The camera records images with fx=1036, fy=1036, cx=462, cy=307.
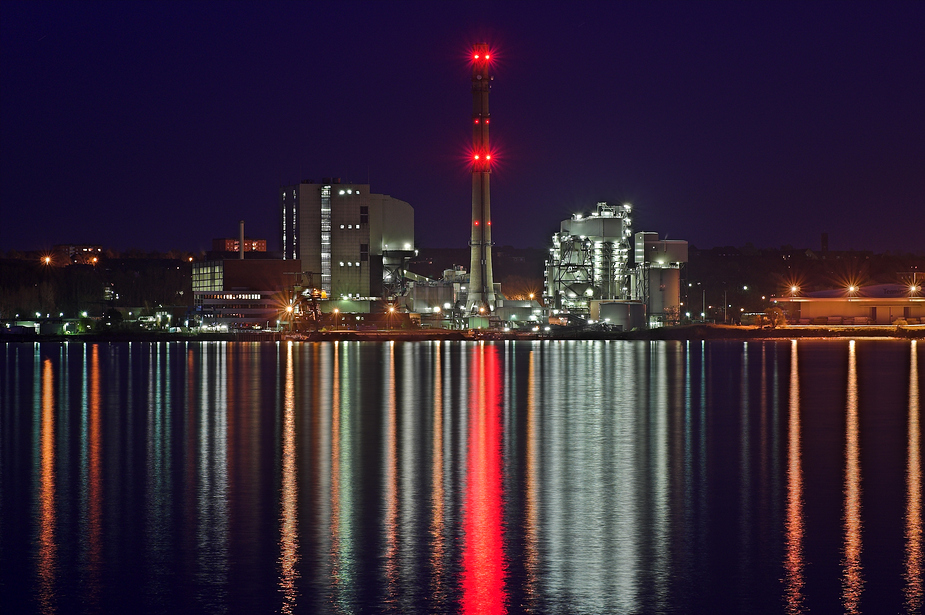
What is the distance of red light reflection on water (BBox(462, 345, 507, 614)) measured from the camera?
10.2 m

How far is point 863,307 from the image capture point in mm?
96750

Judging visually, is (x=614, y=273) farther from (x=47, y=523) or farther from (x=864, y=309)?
(x=47, y=523)

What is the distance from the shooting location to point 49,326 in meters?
99.8

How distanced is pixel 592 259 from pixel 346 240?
74.5 ft

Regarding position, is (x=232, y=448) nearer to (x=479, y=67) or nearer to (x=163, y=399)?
(x=163, y=399)

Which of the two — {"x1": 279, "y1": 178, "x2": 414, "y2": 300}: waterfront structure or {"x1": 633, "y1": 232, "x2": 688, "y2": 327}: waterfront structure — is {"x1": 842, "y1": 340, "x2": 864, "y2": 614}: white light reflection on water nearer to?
{"x1": 633, "y1": 232, "x2": 688, "y2": 327}: waterfront structure

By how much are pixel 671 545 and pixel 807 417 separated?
49.5ft

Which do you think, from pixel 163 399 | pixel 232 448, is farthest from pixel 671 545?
pixel 163 399

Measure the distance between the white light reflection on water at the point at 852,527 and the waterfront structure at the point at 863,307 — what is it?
76.9 meters

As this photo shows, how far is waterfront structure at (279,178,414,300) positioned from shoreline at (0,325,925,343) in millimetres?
6832

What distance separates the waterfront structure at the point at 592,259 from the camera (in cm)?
8512

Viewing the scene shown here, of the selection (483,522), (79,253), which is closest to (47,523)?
(483,522)

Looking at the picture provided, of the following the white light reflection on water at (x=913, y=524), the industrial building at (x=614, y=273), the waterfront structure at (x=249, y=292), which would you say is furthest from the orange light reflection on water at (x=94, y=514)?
the waterfront structure at (x=249, y=292)

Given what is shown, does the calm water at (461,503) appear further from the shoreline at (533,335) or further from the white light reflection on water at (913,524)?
the shoreline at (533,335)
